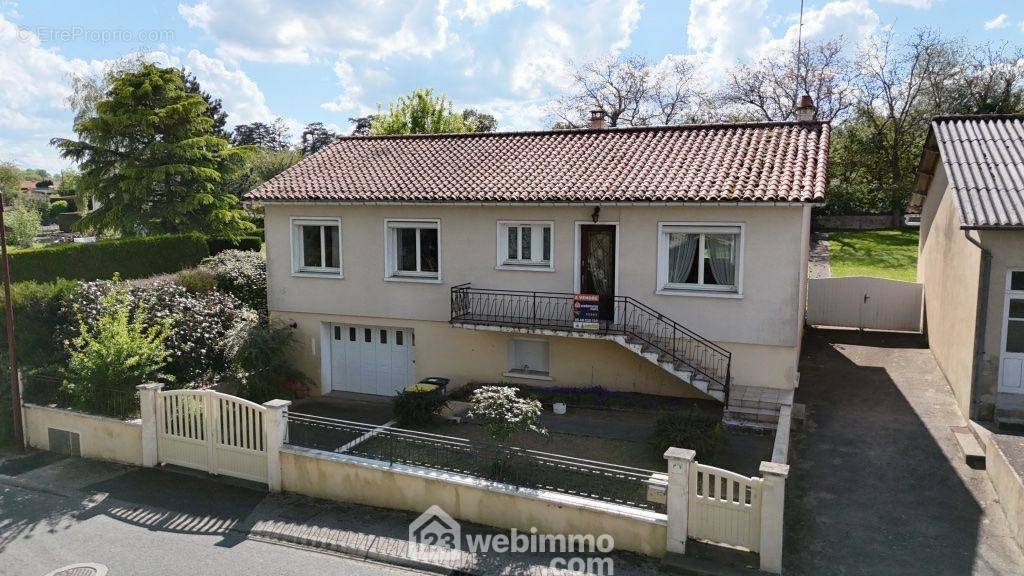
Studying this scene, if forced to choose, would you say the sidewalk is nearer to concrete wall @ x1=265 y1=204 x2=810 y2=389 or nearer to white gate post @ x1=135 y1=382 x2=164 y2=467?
white gate post @ x1=135 y1=382 x2=164 y2=467

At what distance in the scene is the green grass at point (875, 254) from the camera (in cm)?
2989

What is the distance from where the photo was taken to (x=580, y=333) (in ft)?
49.1

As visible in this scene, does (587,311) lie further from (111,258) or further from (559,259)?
(111,258)

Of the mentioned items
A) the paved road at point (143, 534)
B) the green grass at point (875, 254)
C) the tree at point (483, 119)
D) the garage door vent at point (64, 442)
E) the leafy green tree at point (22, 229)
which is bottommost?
the paved road at point (143, 534)

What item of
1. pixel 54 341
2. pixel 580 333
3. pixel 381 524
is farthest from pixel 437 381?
pixel 54 341

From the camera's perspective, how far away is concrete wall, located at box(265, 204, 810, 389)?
47.5 feet

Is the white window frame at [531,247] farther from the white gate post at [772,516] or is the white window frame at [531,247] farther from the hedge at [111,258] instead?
the hedge at [111,258]

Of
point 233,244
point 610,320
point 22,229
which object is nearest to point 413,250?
point 610,320

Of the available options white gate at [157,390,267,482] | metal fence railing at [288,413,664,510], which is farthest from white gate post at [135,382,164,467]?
metal fence railing at [288,413,664,510]

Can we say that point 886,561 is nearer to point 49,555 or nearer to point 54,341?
point 49,555

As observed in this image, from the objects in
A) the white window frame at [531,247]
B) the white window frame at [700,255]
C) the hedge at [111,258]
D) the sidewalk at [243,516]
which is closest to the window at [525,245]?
the white window frame at [531,247]

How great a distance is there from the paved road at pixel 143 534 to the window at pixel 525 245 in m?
7.68

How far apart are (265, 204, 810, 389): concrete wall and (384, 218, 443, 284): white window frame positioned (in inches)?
5.4

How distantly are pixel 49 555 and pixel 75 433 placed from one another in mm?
4493
